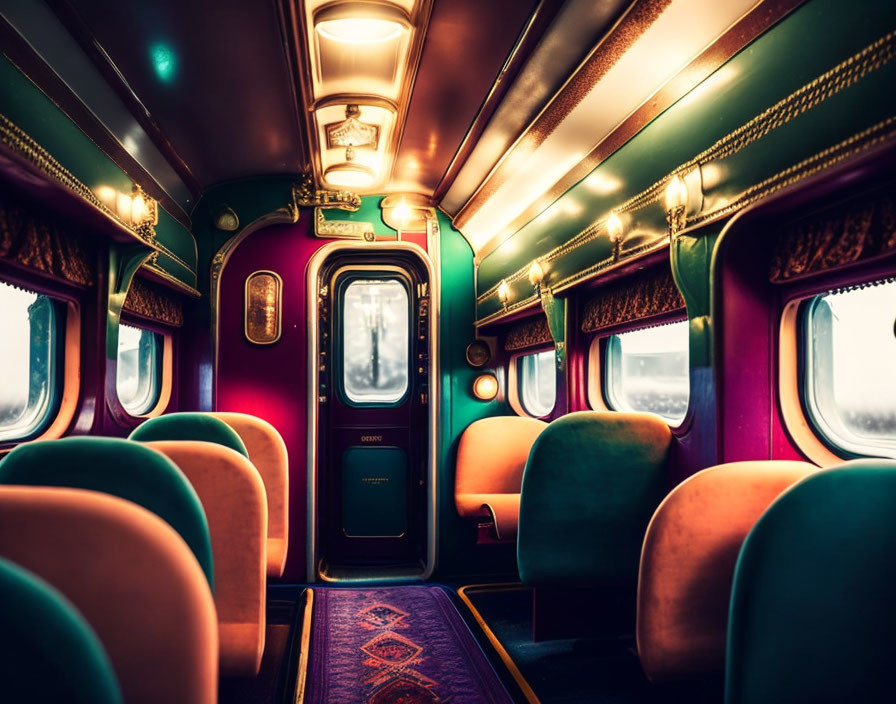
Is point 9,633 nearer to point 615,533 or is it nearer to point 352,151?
point 615,533

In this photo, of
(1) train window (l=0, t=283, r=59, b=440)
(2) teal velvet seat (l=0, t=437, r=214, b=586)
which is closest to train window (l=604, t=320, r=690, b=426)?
(2) teal velvet seat (l=0, t=437, r=214, b=586)

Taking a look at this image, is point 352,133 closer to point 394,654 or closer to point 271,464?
point 271,464

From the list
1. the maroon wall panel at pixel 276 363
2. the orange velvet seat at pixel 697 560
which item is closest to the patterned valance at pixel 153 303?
the maroon wall panel at pixel 276 363

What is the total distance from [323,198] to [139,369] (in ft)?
6.58

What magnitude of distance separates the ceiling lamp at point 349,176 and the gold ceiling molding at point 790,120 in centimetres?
256

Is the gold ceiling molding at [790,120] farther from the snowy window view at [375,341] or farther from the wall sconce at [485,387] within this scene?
the snowy window view at [375,341]

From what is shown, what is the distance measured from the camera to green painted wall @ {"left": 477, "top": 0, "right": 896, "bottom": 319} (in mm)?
1637

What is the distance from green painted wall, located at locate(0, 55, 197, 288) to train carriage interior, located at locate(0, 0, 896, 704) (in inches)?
0.7

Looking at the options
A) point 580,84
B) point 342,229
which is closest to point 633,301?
point 580,84

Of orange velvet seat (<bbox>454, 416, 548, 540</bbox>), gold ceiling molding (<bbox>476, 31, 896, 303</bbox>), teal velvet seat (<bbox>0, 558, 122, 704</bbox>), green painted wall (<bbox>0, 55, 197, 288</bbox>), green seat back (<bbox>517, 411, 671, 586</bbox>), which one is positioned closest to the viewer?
teal velvet seat (<bbox>0, 558, 122, 704</bbox>)

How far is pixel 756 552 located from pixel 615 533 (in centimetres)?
164

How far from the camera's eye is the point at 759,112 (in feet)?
6.81

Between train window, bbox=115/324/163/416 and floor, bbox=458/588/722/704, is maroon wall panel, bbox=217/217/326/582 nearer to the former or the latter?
train window, bbox=115/324/163/416

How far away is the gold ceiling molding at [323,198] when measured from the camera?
5.26 m
